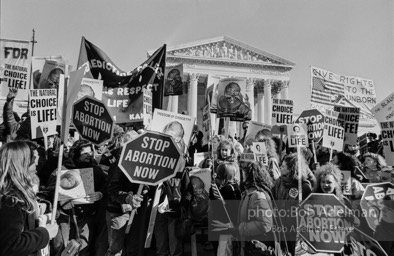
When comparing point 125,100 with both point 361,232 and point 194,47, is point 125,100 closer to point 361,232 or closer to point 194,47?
point 361,232

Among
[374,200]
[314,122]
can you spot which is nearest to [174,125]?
[374,200]

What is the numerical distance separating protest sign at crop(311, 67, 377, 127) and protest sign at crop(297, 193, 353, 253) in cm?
671

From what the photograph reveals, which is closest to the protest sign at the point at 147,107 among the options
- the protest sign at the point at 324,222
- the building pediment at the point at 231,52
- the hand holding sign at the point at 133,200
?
the hand holding sign at the point at 133,200

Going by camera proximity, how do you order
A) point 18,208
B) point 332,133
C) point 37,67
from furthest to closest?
point 37,67 < point 332,133 < point 18,208

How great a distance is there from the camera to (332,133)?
7.20 meters

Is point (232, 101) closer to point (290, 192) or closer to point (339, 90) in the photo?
point (339, 90)

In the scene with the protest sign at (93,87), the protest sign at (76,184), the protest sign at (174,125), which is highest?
the protest sign at (93,87)

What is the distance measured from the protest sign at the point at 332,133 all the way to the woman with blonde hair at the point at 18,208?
18.9 feet

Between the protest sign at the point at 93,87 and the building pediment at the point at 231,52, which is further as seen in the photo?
the building pediment at the point at 231,52

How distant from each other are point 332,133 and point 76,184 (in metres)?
5.01

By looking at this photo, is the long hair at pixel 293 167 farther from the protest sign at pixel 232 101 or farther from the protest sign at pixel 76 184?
the protest sign at pixel 232 101

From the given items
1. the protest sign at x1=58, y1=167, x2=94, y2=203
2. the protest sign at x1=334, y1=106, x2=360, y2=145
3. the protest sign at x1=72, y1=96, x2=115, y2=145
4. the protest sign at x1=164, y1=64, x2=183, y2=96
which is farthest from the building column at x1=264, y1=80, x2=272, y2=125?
the protest sign at x1=58, y1=167, x2=94, y2=203

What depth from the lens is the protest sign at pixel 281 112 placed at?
32.7ft

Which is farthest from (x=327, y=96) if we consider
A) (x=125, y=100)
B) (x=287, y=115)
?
(x=125, y=100)
